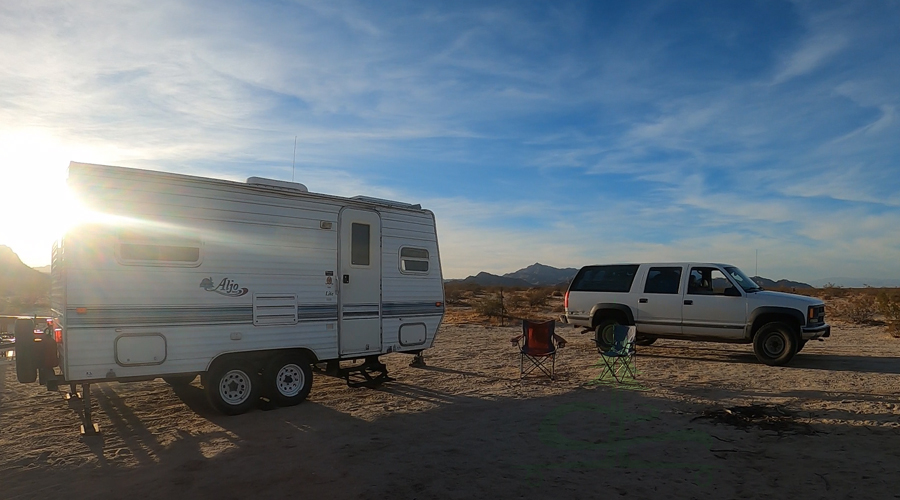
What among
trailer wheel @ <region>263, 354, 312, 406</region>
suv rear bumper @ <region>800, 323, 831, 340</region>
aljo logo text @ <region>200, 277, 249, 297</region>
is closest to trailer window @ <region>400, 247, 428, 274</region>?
trailer wheel @ <region>263, 354, 312, 406</region>

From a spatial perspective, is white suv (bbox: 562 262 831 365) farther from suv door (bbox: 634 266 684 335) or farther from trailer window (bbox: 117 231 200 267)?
trailer window (bbox: 117 231 200 267)

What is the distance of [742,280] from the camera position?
11.9 metres

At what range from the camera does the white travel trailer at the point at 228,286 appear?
688 cm

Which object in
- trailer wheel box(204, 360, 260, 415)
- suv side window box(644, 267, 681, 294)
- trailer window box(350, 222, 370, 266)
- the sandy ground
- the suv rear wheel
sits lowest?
the sandy ground

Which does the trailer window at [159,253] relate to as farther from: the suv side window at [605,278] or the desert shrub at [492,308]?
the desert shrub at [492,308]

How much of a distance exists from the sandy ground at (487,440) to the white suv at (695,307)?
823mm

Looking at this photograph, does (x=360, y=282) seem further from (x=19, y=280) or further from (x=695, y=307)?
(x=19, y=280)

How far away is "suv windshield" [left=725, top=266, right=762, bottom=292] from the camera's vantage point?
38.4ft

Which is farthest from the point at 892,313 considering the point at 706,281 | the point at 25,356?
the point at 25,356

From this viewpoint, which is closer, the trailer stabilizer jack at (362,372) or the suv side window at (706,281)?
the trailer stabilizer jack at (362,372)

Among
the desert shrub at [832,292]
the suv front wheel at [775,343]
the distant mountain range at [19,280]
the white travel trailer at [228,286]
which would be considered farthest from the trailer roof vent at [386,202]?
the desert shrub at [832,292]

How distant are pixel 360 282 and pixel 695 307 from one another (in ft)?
22.7

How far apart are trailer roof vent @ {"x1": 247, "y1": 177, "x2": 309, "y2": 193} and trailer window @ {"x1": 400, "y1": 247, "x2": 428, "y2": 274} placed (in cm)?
195

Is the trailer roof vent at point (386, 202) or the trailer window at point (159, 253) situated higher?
the trailer roof vent at point (386, 202)
